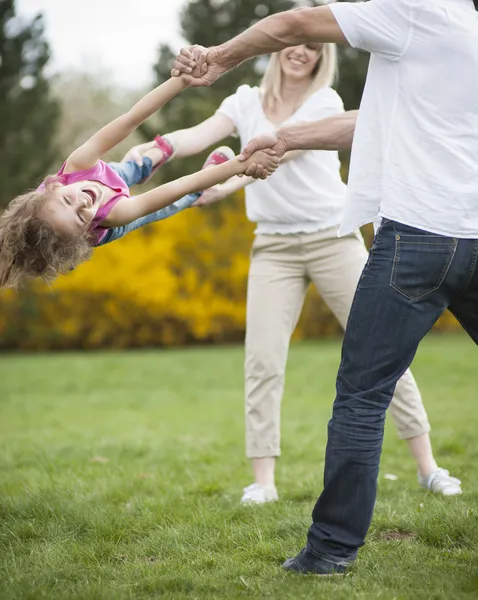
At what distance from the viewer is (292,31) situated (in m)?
2.66

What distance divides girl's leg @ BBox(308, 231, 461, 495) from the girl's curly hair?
134 cm

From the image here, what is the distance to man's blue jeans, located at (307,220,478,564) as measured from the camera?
2545 mm

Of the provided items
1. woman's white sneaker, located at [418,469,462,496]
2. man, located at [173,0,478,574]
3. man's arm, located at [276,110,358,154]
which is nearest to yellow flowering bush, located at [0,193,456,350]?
woman's white sneaker, located at [418,469,462,496]

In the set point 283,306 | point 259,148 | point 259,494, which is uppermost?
point 259,148

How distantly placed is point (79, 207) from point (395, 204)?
1.32m

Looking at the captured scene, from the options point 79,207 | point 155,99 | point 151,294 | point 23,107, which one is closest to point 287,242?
point 155,99

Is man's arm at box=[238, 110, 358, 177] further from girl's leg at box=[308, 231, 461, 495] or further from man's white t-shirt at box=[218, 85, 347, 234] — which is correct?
girl's leg at box=[308, 231, 461, 495]

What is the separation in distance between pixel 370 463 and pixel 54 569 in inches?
49.5

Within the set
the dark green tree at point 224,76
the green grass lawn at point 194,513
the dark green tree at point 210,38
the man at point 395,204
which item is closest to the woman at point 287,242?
the green grass lawn at point 194,513

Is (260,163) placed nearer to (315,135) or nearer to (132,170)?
(315,135)

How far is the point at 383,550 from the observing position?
9.97 feet

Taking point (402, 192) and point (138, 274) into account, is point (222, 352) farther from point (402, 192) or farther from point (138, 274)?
point (402, 192)

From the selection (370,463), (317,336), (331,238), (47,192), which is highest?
(47,192)

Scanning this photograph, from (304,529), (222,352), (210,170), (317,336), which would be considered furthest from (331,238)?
(317,336)
